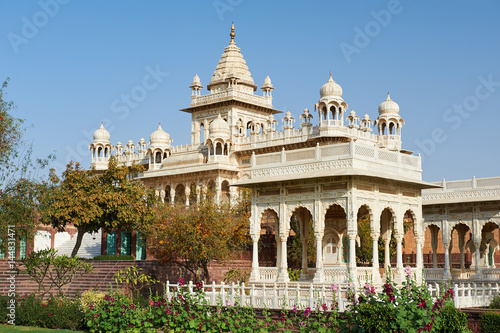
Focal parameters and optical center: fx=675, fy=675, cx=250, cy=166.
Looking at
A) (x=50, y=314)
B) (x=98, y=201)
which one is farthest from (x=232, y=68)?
(x=50, y=314)

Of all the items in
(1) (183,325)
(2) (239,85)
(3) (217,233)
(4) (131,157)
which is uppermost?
(2) (239,85)

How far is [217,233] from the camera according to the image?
2616 centimetres

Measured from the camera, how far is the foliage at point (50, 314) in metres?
19.1

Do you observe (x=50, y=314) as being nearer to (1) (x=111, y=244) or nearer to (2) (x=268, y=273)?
(2) (x=268, y=273)

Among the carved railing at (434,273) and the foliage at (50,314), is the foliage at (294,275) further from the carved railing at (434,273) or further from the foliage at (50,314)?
the foliage at (50,314)

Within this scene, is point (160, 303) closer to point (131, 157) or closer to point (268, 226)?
point (268, 226)

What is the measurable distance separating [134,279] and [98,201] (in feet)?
32.5

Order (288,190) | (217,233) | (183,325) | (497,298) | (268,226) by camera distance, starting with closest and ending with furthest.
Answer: (183,325) < (497,298) < (288,190) < (217,233) < (268,226)

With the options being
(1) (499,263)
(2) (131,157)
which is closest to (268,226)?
(1) (499,263)

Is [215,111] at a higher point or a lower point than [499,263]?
higher

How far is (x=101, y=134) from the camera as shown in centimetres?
5981

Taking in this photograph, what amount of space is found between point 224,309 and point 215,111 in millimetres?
38830

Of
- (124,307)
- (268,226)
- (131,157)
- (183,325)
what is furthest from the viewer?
(131,157)

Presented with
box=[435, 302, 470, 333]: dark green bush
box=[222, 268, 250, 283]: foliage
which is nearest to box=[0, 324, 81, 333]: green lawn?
box=[222, 268, 250, 283]: foliage
